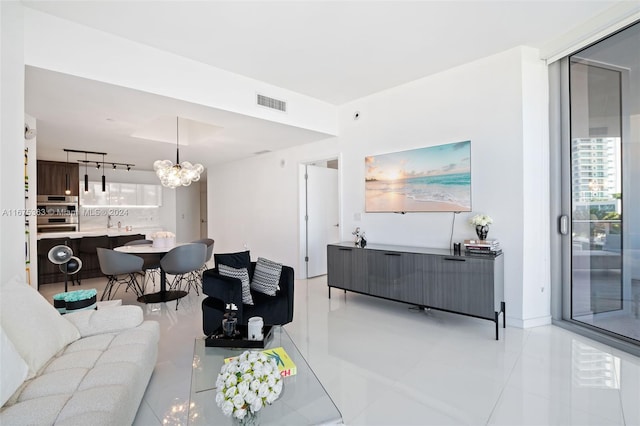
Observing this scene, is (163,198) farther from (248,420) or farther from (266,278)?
(248,420)

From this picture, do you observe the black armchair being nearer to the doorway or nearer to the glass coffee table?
the glass coffee table

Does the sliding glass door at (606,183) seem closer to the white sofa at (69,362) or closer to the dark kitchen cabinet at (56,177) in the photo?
the white sofa at (69,362)

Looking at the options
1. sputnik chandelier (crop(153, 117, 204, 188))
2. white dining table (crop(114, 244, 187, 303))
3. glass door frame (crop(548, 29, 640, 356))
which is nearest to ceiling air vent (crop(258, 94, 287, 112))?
sputnik chandelier (crop(153, 117, 204, 188))

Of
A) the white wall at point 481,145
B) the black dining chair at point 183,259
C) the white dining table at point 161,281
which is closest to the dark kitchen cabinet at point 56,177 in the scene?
the white dining table at point 161,281

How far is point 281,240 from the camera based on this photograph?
6367mm

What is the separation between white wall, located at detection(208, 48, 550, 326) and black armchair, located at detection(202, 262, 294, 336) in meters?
1.95

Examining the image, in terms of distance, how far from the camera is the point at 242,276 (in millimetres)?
3141

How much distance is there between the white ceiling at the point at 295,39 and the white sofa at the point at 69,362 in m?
2.07

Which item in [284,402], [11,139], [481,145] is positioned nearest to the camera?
[284,402]

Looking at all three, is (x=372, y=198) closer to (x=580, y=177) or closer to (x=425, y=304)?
(x=425, y=304)

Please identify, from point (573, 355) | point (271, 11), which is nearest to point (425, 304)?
point (573, 355)

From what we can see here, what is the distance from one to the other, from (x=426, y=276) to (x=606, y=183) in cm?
193

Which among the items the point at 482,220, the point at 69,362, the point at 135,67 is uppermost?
the point at 135,67

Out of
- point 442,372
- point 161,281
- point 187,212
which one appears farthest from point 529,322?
point 187,212
